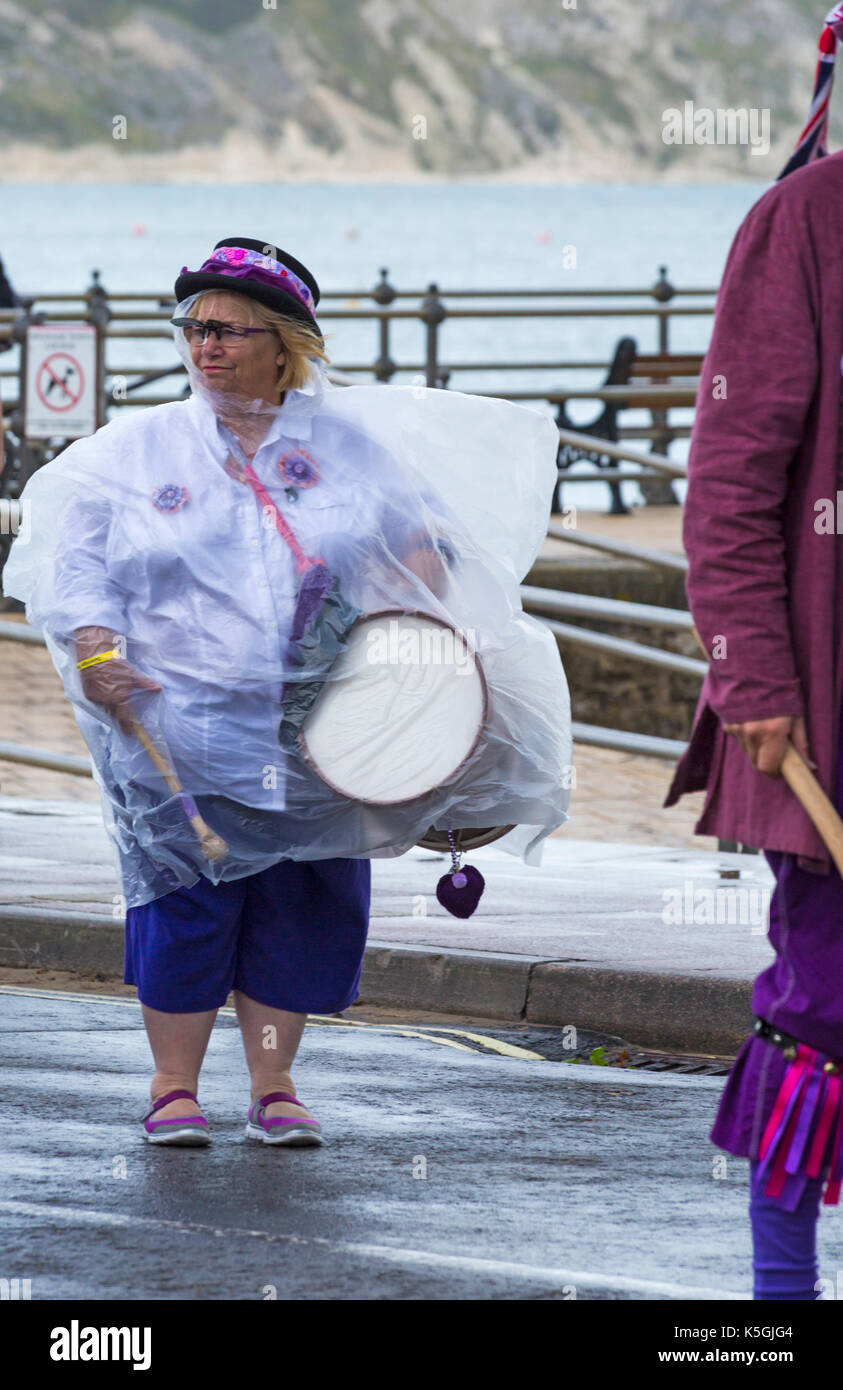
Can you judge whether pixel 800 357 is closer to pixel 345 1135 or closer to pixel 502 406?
pixel 502 406

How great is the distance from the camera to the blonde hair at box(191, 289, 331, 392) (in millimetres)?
5047

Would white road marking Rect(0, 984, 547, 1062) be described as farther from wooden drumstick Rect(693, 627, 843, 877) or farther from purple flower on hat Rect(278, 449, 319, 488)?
wooden drumstick Rect(693, 627, 843, 877)

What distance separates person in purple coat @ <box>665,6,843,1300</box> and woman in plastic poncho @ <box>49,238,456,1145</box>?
1.57 metres

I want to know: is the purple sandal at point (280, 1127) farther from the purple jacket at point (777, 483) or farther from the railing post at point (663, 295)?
the railing post at point (663, 295)

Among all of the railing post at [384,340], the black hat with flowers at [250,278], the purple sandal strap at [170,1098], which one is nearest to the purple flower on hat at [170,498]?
the black hat with flowers at [250,278]

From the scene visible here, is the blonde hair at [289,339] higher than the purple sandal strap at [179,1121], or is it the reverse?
the blonde hair at [289,339]

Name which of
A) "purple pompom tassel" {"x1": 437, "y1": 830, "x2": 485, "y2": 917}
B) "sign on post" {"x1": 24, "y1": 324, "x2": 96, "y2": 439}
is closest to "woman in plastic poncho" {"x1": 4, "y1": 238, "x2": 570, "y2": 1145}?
"purple pompom tassel" {"x1": 437, "y1": 830, "x2": 485, "y2": 917}

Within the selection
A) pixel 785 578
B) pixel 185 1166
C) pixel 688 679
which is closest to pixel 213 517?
pixel 185 1166

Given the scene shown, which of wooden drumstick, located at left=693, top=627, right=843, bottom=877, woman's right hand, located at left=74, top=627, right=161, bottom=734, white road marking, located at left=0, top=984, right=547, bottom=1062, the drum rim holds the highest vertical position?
wooden drumstick, located at left=693, top=627, right=843, bottom=877

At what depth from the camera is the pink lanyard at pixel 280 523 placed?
4.89 meters

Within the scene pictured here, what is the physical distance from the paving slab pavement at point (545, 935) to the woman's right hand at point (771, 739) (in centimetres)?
305

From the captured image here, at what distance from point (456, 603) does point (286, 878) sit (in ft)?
2.04

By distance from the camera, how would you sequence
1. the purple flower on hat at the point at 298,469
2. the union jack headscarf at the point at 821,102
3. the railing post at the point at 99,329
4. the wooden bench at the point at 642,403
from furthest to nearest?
the wooden bench at the point at 642,403 → the railing post at the point at 99,329 → the purple flower on hat at the point at 298,469 → the union jack headscarf at the point at 821,102

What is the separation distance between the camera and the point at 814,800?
11.1 feet
